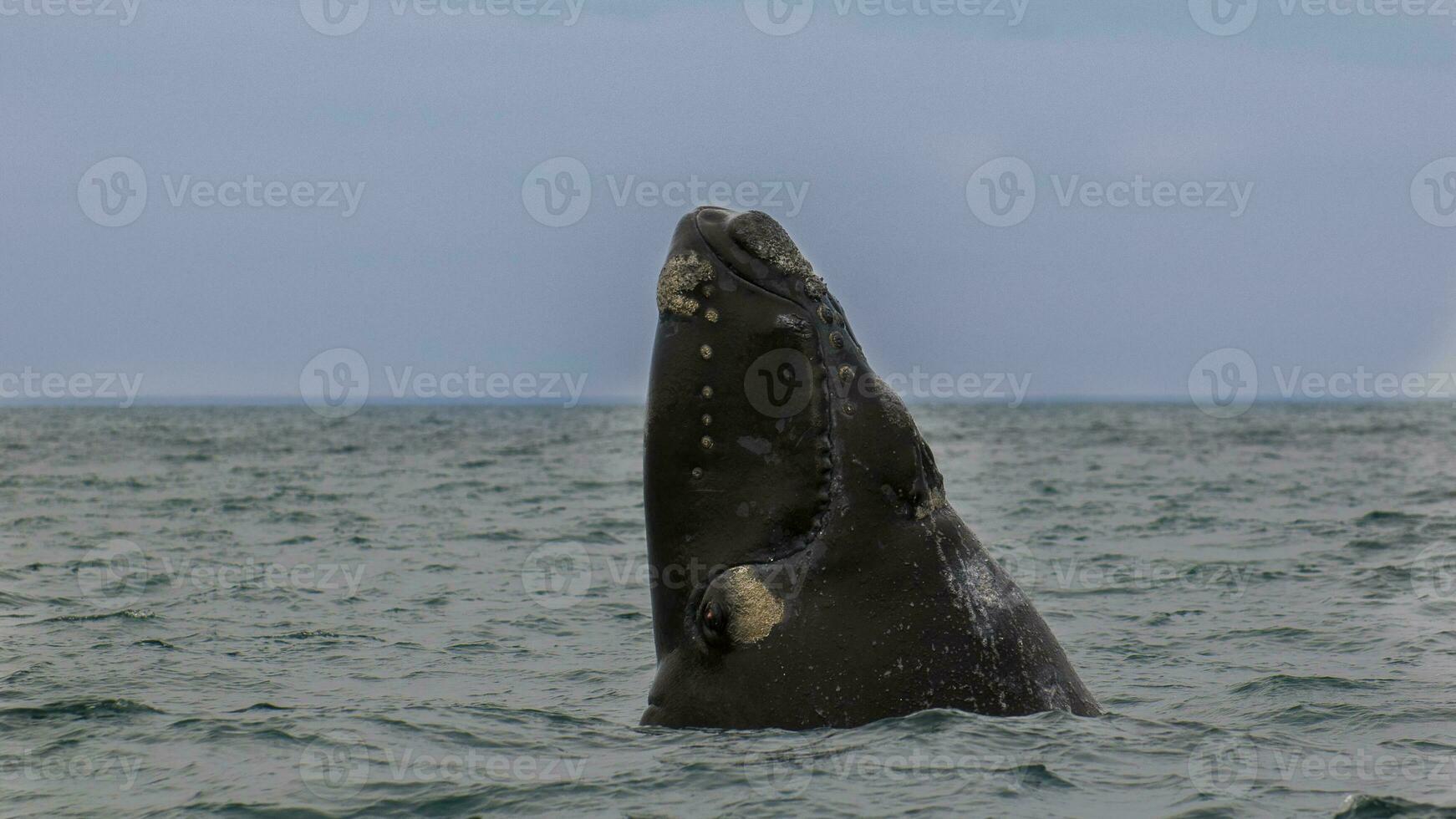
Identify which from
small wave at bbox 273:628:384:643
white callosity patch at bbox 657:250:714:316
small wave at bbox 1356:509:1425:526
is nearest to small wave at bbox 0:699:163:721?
small wave at bbox 273:628:384:643

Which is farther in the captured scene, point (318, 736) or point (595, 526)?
point (595, 526)

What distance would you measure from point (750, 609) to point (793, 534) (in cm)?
31

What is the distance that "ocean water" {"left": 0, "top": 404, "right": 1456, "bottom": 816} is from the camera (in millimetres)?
5555

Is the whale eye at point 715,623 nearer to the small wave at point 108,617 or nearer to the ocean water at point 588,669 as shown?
the ocean water at point 588,669

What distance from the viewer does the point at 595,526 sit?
19.3 m

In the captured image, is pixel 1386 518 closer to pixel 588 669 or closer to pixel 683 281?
pixel 588 669

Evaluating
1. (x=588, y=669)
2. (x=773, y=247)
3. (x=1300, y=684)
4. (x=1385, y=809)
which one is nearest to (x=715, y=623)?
(x=773, y=247)

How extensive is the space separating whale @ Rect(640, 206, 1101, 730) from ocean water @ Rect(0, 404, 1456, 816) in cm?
18

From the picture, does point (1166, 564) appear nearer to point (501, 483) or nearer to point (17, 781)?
point (17, 781)

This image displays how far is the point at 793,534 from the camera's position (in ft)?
17.8

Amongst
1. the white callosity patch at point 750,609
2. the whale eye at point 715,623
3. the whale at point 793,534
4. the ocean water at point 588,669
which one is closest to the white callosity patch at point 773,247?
the whale at point 793,534

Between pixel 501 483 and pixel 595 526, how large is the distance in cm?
998

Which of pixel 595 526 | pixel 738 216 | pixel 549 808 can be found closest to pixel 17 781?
pixel 549 808

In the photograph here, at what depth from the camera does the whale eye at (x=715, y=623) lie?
5.34 metres
